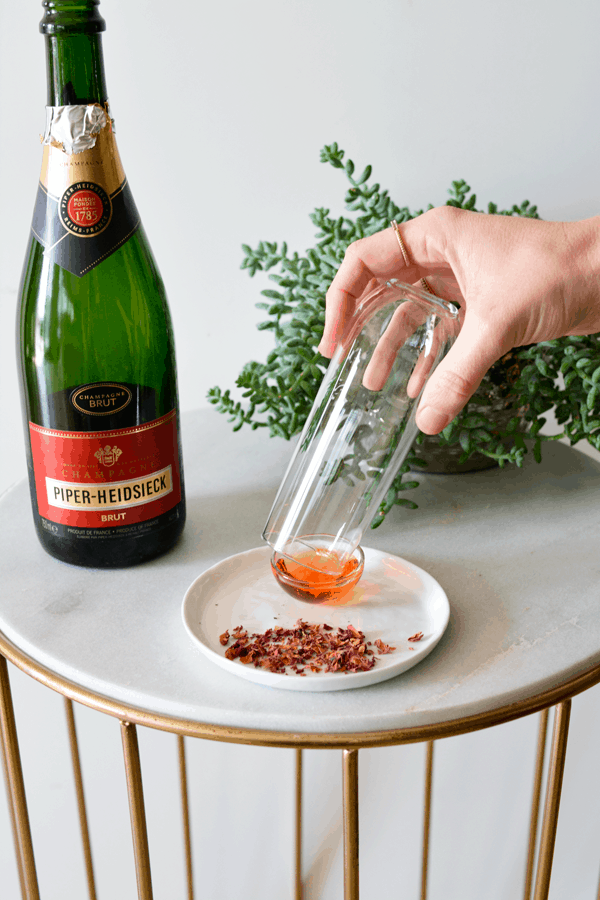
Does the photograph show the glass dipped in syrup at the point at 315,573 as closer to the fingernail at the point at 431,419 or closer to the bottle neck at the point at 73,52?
the fingernail at the point at 431,419

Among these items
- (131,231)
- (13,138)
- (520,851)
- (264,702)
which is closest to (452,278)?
(131,231)

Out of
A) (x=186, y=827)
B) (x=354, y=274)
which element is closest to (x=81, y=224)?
(x=354, y=274)

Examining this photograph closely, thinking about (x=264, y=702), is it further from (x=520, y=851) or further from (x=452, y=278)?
(x=520, y=851)

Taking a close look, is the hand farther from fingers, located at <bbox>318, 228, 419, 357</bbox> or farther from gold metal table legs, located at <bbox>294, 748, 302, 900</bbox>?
gold metal table legs, located at <bbox>294, 748, 302, 900</bbox>

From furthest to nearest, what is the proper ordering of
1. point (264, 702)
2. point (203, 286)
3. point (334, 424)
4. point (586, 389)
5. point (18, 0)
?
point (203, 286) → point (18, 0) → point (586, 389) → point (334, 424) → point (264, 702)

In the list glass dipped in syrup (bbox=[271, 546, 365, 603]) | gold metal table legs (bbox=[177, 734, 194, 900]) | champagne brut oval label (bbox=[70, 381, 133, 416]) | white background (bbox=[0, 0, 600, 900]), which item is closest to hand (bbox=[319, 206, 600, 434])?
glass dipped in syrup (bbox=[271, 546, 365, 603])

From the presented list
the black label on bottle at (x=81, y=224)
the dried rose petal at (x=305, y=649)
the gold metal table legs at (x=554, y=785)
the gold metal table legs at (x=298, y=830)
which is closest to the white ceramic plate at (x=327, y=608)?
the dried rose petal at (x=305, y=649)

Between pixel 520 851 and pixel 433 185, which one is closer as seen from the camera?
pixel 433 185
